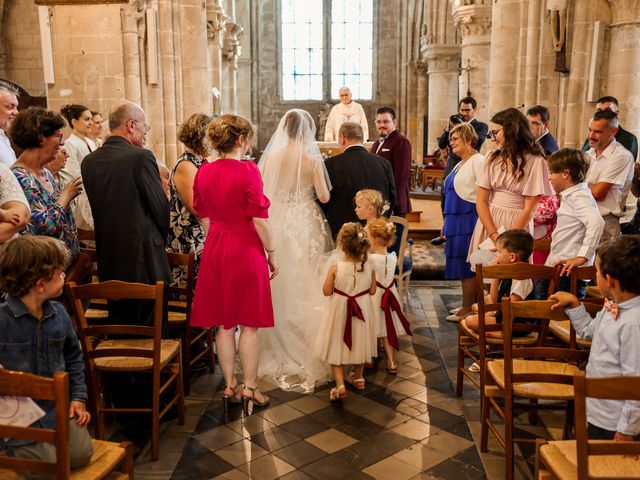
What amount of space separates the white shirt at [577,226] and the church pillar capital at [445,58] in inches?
525

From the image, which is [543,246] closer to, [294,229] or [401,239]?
[401,239]

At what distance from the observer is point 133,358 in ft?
12.1

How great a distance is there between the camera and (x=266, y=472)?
3.47 metres

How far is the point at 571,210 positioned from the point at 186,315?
259 cm

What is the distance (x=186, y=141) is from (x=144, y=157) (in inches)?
29.1

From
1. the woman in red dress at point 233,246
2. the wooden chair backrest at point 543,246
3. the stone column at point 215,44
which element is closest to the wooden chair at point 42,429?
the woman in red dress at point 233,246

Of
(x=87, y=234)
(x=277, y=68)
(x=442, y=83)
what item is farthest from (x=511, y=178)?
(x=277, y=68)

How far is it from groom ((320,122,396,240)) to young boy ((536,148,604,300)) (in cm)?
158

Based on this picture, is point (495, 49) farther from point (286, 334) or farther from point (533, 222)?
point (286, 334)

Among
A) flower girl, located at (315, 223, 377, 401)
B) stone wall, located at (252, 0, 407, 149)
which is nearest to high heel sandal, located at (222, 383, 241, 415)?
flower girl, located at (315, 223, 377, 401)

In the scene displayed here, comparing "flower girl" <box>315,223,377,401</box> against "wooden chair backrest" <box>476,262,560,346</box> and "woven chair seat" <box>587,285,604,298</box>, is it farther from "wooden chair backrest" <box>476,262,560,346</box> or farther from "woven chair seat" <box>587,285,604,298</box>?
"woven chair seat" <box>587,285,604,298</box>

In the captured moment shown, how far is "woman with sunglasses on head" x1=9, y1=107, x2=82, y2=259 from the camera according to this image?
3.57 metres

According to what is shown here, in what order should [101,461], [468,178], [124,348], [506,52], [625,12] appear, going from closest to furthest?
[101,461] → [124,348] → [468,178] → [625,12] → [506,52]

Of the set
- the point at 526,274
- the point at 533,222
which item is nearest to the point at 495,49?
the point at 533,222
